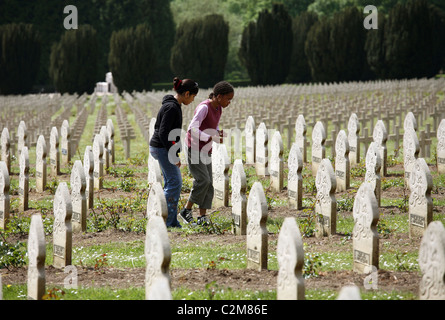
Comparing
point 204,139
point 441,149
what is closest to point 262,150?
point 441,149

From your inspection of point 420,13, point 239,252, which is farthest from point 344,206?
point 420,13

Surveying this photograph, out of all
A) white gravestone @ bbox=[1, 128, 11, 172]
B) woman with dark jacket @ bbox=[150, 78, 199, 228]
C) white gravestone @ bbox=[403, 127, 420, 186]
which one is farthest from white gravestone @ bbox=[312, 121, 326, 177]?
white gravestone @ bbox=[1, 128, 11, 172]

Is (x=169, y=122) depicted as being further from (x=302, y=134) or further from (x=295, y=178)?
(x=302, y=134)

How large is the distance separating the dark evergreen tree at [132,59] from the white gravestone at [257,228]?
34.9m

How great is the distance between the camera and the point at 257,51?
42812mm

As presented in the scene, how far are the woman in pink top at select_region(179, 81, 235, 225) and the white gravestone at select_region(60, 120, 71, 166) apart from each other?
18.9ft

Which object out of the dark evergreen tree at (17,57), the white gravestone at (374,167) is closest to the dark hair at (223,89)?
→ the white gravestone at (374,167)

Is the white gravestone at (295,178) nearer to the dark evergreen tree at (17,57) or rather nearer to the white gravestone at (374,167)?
the white gravestone at (374,167)

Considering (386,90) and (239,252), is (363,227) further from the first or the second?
(386,90)

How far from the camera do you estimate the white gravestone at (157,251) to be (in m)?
4.86

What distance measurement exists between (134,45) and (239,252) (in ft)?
114

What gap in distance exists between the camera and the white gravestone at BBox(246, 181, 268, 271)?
19.8 feet

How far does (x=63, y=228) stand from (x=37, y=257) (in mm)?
1139
